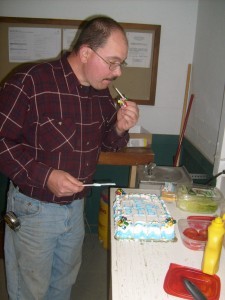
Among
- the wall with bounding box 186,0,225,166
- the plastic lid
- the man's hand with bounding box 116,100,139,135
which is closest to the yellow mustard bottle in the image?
the plastic lid

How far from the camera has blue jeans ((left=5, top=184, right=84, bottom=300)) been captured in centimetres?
119

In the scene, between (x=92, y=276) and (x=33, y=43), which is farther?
(x=33, y=43)

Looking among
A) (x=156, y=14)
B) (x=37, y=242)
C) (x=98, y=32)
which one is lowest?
(x=37, y=242)

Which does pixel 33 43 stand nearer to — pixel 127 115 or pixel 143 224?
pixel 127 115

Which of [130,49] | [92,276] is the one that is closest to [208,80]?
[130,49]

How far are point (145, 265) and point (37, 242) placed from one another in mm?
489

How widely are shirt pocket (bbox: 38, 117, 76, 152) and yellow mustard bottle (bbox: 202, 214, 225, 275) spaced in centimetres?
63

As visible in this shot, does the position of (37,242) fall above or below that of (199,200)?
below

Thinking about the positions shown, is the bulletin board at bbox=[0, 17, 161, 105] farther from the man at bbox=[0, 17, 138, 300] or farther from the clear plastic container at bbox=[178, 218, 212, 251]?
the clear plastic container at bbox=[178, 218, 212, 251]

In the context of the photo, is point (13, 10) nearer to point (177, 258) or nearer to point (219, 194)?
point (219, 194)

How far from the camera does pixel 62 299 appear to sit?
1.50 metres

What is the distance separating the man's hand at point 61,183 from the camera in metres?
1.08

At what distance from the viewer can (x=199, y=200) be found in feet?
4.55

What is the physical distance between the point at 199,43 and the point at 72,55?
135 centimetres
